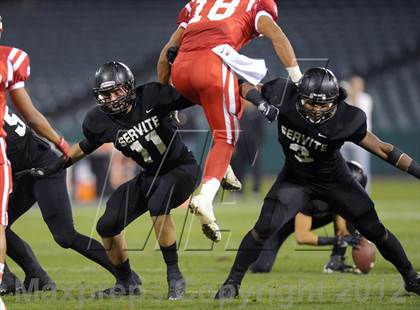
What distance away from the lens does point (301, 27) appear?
21.3 metres

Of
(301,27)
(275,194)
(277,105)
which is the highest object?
(277,105)

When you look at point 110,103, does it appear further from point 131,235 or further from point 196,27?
point 131,235

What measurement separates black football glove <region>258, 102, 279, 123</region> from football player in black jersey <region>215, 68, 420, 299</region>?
3 cm

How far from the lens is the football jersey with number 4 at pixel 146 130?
18.6 ft

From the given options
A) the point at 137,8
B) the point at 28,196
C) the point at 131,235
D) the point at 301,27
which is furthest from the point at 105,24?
the point at 28,196

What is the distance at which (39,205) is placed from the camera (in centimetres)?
594

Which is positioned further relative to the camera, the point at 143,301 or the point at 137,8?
the point at 137,8

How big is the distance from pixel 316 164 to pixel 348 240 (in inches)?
62.2

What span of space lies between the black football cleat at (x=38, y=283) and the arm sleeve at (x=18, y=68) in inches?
67.3

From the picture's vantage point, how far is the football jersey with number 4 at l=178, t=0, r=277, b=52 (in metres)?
5.68

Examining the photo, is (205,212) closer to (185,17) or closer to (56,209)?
(56,209)

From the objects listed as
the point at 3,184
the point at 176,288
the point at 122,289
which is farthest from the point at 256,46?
the point at 3,184

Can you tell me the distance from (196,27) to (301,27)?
625 inches

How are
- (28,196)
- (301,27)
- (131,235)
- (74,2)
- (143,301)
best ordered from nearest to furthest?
(143,301) < (28,196) < (131,235) < (301,27) < (74,2)
